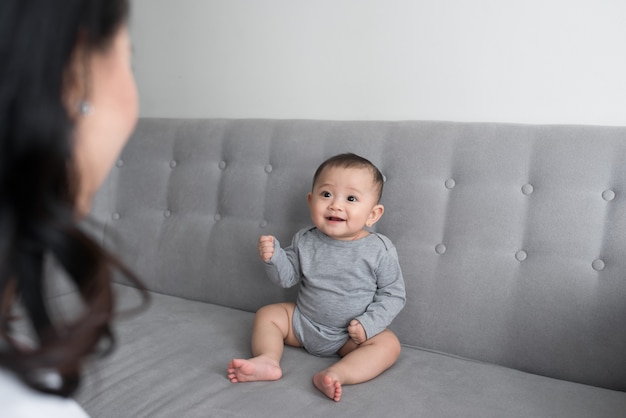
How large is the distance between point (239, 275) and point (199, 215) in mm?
280

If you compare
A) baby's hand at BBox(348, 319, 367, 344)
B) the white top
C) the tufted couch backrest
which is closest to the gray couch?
the tufted couch backrest

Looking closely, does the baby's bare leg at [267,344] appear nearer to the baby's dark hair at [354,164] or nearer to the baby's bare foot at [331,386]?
the baby's bare foot at [331,386]

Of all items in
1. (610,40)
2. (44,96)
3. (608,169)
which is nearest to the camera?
(44,96)

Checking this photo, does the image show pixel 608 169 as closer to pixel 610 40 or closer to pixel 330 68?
pixel 610 40

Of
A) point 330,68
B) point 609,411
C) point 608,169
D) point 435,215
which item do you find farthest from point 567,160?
→ point 330,68

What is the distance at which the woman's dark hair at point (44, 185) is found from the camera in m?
0.46

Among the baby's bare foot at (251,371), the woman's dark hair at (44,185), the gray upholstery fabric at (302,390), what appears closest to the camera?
the woman's dark hair at (44,185)

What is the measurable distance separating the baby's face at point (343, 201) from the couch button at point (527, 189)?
396mm

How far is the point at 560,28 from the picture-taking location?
1.64 meters

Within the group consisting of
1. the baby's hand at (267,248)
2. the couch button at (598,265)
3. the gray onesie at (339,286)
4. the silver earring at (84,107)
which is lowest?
the gray onesie at (339,286)

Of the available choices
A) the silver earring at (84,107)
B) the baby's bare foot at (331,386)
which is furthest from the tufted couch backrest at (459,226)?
the silver earring at (84,107)

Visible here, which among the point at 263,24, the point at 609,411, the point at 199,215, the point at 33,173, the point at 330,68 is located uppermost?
the point at 263,24

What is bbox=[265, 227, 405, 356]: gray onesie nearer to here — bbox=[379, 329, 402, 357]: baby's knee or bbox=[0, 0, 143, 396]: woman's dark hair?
bbox=[379, 329, 402, 357]: baby's knee

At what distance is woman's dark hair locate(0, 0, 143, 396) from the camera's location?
1.52 feet
